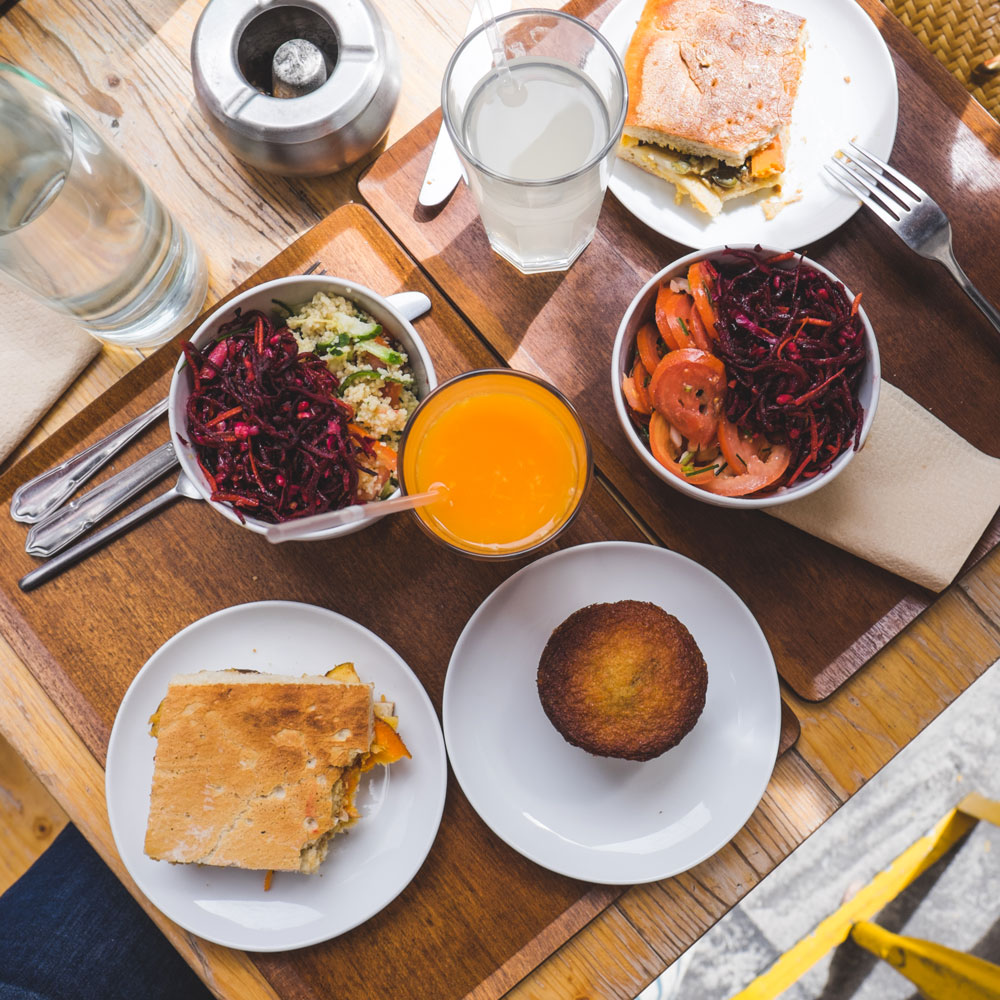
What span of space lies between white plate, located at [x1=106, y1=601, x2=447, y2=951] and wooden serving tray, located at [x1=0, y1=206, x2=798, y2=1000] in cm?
5

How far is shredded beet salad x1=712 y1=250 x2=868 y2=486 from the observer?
4.64 ft

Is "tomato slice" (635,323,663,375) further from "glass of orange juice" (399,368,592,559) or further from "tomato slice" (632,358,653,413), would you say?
"glass of orange juice" (399,368,592,559)

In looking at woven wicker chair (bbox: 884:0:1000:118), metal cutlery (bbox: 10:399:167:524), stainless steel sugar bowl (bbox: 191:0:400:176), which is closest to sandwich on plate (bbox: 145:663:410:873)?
metal cutlery (bbox: 10:399:167:524)

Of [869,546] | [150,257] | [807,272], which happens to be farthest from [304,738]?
[807,272]

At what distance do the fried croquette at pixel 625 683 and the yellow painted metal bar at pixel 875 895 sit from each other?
1.69 m

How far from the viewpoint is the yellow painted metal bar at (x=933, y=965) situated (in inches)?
101

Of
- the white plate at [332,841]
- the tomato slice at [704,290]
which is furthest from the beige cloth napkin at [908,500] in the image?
the white plate at [332,841]

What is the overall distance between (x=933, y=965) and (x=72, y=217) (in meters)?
3.03

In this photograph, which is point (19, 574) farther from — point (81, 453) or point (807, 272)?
point (807, 272)

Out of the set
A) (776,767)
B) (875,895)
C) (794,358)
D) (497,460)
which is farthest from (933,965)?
(497,460)

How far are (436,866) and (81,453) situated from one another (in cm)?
100

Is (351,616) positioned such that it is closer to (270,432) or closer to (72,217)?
(270,432)

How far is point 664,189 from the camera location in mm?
1582

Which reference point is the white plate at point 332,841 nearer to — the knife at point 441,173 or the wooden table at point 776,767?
the wooden table at point 776,767
